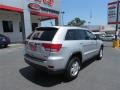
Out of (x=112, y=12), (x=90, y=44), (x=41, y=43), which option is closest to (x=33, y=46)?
(x=41, y=43)

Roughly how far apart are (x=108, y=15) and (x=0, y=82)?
17.4m

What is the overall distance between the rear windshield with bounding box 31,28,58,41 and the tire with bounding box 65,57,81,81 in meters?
1.11

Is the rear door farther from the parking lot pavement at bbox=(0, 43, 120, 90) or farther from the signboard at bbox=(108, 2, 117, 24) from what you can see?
the signboard at bbox=(108, 2, 117, 24)

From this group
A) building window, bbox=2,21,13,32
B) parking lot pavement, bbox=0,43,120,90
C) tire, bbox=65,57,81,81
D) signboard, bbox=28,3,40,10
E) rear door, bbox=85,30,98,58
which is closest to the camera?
parking lot pavement, bbox=0,43,120,90

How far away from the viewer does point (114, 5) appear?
18.6 m

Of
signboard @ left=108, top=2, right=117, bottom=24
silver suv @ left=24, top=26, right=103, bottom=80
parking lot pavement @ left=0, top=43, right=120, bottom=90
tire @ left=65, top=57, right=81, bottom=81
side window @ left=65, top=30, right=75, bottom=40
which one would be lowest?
parking lot pavement @ left=0, top=43, right=120, bottom=90

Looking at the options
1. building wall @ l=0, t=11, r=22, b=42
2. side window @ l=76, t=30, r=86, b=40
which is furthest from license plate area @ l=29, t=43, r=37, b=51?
building wall @ l=0, t=11, r=22, b=42

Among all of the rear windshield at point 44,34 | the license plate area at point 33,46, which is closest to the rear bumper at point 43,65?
the license plate area at point 33,46

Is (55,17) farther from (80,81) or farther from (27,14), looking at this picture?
(80,81)

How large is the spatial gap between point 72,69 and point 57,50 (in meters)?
1.16

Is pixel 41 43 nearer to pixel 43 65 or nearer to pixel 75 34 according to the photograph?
pixel 43 65

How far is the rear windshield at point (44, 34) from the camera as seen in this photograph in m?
5.01

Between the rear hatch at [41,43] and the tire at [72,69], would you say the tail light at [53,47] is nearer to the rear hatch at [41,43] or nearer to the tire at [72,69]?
the rear hatch at [41,43]

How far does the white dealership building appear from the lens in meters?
16.8
